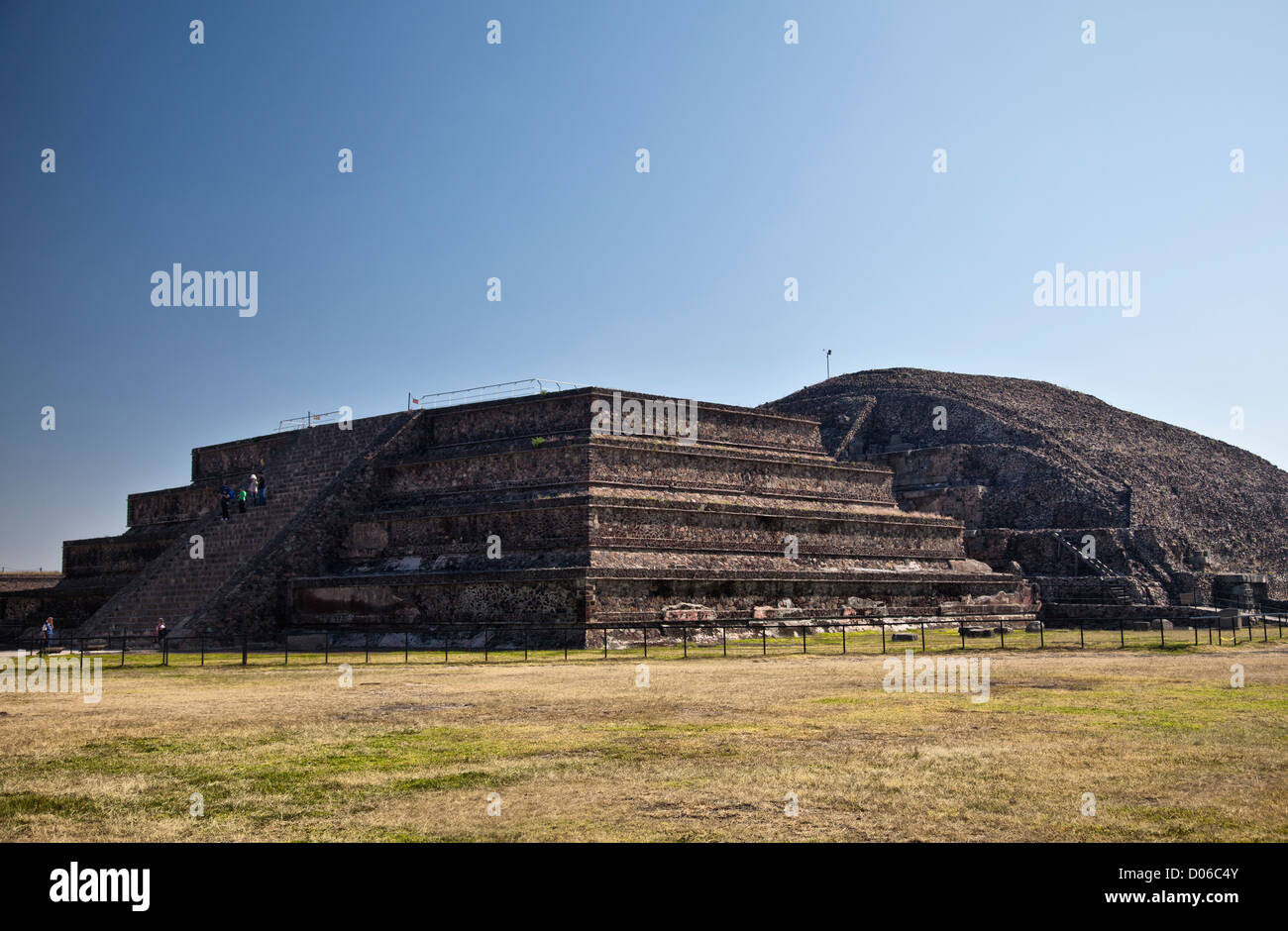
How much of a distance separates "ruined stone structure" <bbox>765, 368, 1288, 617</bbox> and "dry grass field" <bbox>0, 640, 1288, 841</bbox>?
27.6m

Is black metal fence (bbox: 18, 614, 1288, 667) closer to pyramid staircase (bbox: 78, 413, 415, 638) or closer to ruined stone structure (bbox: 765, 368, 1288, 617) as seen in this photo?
pyramid staircase (bbox: 78, 413, 415, 638)

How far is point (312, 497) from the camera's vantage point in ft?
119

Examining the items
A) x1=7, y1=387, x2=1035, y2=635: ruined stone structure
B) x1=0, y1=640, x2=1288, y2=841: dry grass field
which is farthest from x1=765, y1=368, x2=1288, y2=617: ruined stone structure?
x1=0, y1=640, x2=1288, y2=841: dry grass field

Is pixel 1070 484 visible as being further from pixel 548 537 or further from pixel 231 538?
pixel 231 538

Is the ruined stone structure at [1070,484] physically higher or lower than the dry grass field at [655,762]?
higher

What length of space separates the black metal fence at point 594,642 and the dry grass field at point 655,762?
26.2 feet

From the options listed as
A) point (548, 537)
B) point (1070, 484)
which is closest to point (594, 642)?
point (548, 537)

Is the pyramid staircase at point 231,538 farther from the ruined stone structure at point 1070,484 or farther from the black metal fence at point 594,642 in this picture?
the ruined stone structure at point 1070,484

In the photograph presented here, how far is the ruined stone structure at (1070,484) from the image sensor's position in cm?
4416

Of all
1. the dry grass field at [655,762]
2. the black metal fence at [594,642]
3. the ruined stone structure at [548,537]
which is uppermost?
the ruined stone structure at [548,537]

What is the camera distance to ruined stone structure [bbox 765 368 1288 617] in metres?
44.2

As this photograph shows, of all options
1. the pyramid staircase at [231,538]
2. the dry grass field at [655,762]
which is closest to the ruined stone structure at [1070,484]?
the pyramid staircase at [231,538]

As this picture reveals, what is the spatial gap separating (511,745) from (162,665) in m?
15.3

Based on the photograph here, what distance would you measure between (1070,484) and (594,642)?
30.8 meters
